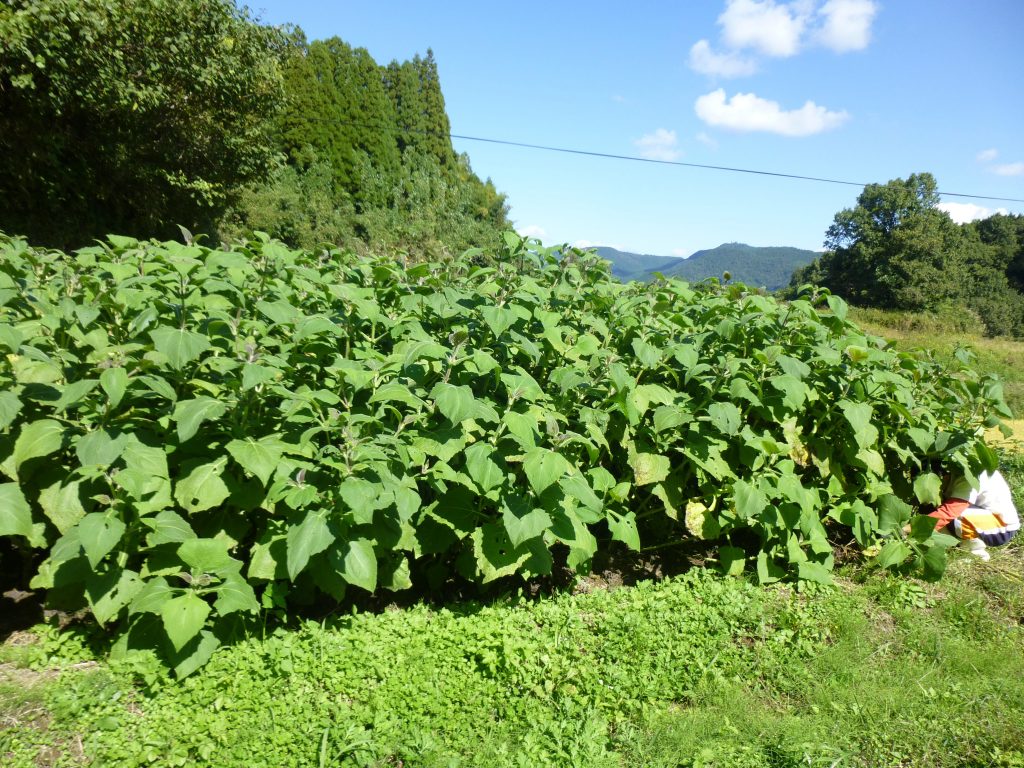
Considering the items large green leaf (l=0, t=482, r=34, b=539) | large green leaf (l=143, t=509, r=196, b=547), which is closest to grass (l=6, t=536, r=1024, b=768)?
large green leaf (l=143, t=509, r=196, b=547)

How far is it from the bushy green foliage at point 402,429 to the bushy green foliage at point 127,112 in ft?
22.6

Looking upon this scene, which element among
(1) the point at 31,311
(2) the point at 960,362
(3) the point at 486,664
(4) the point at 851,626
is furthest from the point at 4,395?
(2) the point at 960,362

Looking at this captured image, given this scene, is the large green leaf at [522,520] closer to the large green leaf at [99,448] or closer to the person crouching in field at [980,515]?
the large green leaf at [99,448]

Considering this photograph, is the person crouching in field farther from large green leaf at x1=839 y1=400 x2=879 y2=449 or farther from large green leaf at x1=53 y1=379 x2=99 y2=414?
large green leaf at x1=53 y1=379 x2=99 y2=414

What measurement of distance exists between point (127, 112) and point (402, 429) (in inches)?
397

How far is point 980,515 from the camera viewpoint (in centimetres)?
382

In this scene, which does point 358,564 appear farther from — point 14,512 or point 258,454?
point 14,512

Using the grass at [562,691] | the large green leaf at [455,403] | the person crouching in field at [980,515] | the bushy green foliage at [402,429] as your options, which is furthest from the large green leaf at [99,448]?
the person crouching in field at [980,515]

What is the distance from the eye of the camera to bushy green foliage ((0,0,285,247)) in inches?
334

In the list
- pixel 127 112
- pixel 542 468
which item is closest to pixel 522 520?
pixel 542 468

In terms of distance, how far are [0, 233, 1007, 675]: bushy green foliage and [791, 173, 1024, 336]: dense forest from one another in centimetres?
3299

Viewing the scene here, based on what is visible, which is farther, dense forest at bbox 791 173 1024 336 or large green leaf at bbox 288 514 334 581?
dense forest at bbox 791 173 1024 336

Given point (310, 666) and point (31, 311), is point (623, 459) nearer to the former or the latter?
point (310, 666)

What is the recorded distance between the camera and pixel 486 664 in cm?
260
